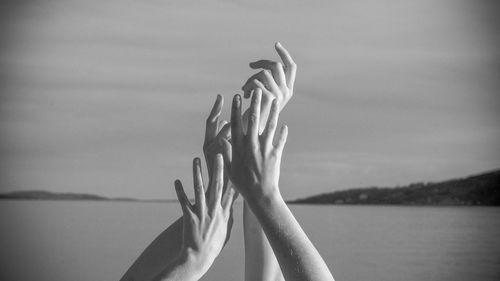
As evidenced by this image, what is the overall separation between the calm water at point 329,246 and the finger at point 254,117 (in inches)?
30.8

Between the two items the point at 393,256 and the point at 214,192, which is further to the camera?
the point at 393,256

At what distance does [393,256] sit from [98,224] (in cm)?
134

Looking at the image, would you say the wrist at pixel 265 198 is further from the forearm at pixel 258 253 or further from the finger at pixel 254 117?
the forearm at pixel 258 253

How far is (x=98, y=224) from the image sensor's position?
2795 millimetres

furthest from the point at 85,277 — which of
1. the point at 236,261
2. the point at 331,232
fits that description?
the point at 331,232

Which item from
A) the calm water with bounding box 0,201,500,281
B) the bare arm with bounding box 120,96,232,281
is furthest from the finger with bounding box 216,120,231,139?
the calm water with bounding box 0,201,500,281

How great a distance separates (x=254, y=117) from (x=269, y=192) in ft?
0.23

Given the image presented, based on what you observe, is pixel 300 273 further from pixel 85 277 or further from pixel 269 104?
pixel 85 277

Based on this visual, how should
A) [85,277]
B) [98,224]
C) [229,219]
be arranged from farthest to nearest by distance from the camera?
1. [98,224]
2. [85,277]
3. [229,219]

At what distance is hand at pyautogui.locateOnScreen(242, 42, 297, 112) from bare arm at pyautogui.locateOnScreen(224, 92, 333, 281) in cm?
7

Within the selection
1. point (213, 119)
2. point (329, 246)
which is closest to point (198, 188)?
point (213, 119)

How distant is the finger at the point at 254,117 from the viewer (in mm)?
626

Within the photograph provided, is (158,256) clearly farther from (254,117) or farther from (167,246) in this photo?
(254,117)

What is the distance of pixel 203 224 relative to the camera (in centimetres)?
69
